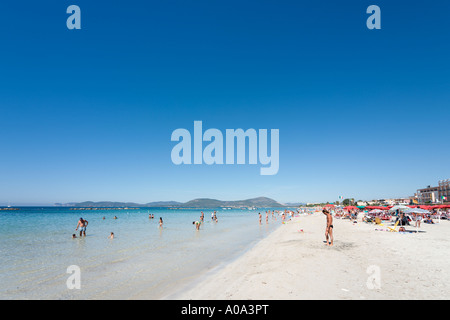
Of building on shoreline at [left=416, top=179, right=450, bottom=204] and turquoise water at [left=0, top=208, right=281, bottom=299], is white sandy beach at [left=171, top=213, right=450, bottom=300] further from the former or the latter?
building on shoreline at [left=416, top=179, right=450, bottom=204]

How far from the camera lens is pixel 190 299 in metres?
6.57

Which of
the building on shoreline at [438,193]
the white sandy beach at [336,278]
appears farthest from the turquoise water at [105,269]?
the building on shoreline at [438,193]

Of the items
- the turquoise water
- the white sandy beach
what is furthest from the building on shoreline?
the turquoise water

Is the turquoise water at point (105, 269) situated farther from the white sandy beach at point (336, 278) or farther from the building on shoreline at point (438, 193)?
the building on shoreline at point (438, 193)

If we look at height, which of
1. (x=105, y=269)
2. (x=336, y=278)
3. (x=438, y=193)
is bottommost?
(x=438, y=193)

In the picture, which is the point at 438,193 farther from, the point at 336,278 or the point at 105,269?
the point at 105,269

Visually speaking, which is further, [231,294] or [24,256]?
[24,256]

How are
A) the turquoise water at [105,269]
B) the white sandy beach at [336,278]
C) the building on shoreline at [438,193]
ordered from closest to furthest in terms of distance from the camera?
→ 1. the white sandy beach at [336,278]
2. the turquoise water at [105,269]
3. the building on shoreline at [438,193]

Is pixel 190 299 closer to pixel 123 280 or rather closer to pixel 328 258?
pixel 123 280

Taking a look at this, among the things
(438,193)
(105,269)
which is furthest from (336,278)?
(438,193)

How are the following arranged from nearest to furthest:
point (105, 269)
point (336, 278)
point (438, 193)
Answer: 1. point (336, 278)
2. point (105, 269)
3. point (438, 193)
